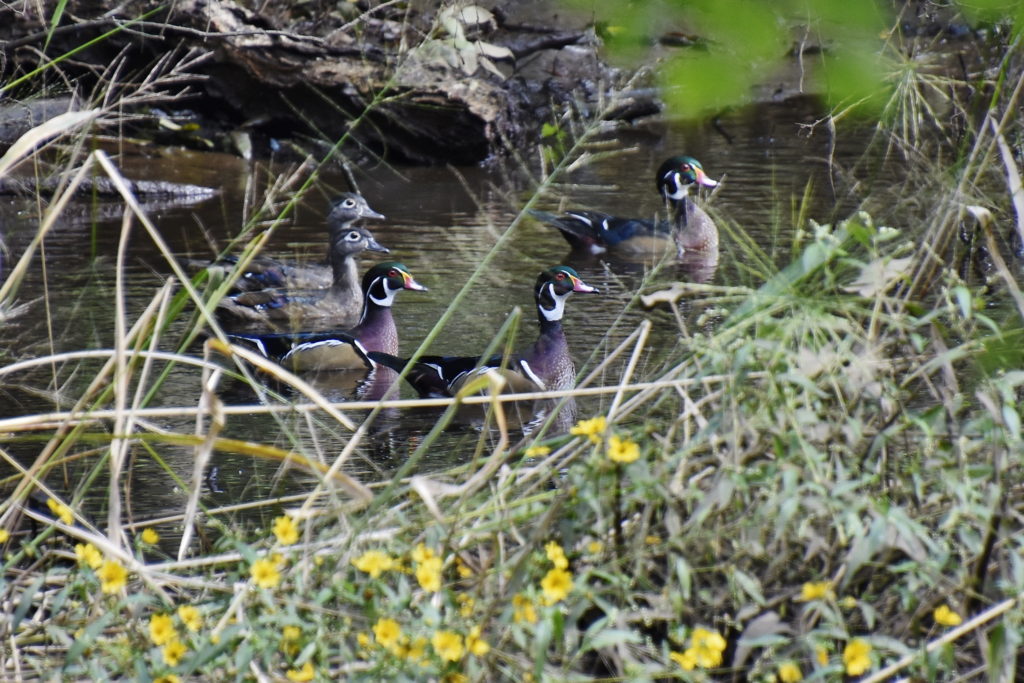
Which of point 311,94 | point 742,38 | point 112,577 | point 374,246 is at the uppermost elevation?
point 742,38

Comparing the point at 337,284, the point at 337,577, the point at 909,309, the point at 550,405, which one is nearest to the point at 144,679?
the point at 337,577

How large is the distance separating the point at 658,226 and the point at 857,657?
7.92 metres

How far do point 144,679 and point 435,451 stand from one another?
3310mm

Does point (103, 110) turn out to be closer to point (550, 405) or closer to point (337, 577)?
point (337, 577)

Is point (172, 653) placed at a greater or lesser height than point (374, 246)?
greater

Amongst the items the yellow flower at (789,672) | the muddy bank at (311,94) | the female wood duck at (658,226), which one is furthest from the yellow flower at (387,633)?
the muddy bank at (311,94)

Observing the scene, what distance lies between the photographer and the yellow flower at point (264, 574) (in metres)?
2.65

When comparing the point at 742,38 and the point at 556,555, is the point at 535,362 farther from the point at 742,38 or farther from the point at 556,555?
the point at 742,38

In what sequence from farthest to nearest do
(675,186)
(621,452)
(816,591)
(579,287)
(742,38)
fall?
(675,186), (579,287), (621,452), (816,591), (742,38)

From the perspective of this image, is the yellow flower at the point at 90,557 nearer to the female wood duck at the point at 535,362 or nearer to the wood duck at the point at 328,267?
the female wood duck at the point at 535,362

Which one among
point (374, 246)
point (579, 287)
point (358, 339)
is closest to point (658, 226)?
point (374, 246)

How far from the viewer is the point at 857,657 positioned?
8.21ft

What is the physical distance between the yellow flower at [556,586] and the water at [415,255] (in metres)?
1.70

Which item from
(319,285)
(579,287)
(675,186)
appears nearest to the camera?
(579,287)
